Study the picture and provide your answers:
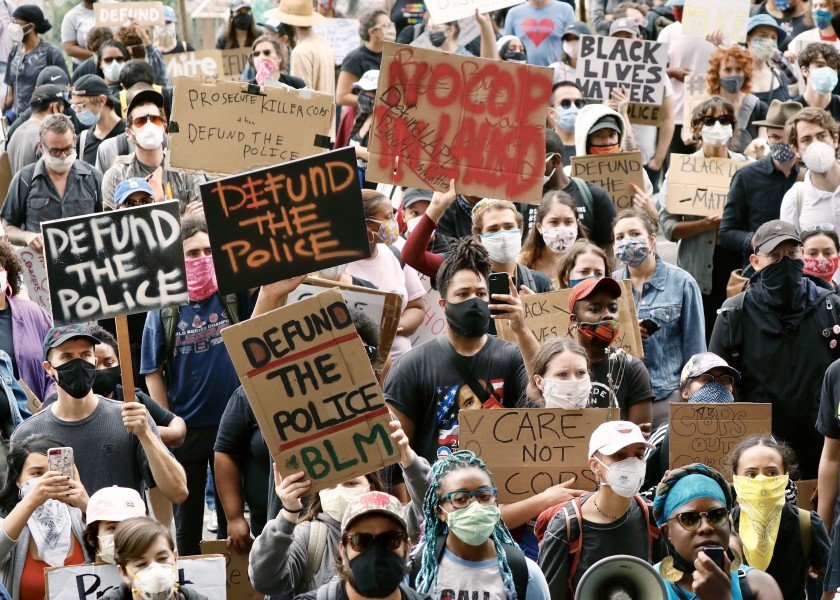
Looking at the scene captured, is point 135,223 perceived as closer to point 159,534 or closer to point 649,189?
point 159,534

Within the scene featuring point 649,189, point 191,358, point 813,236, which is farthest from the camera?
point 649,189

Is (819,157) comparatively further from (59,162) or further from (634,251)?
(59,162)

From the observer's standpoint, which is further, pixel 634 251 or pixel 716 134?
pixel 716 134

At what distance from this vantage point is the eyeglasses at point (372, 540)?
5.63 metres

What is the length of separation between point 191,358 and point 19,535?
1799 mm

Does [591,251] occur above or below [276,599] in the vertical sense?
above

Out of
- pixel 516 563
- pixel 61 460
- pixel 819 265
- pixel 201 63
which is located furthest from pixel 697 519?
pixel 201 63

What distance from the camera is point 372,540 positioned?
5.63 meters

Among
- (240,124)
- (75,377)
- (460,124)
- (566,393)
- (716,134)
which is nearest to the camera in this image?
(566,393)

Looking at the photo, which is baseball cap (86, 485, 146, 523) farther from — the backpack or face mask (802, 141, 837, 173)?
face mask (802, 141, 837, 173)

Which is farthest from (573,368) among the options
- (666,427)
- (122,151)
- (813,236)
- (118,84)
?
(118,84)

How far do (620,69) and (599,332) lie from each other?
5346mm

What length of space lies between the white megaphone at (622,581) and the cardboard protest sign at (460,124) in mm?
3596

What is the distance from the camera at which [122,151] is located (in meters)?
11.5
